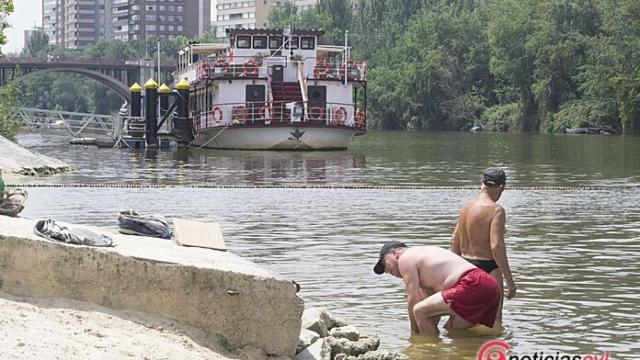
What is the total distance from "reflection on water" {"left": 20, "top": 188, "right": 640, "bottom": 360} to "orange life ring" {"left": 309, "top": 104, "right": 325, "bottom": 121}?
27009 mm

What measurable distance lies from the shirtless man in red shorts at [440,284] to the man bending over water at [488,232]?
393 millimetres

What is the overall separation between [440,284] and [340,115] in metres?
45.7

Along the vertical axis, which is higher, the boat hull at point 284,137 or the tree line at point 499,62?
the tree line at point 499,62

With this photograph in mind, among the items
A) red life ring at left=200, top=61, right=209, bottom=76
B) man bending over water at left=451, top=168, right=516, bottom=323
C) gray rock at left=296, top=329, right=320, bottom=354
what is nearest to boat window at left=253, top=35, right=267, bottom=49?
red life ring at left=200, top=61, right=209, bottom=76

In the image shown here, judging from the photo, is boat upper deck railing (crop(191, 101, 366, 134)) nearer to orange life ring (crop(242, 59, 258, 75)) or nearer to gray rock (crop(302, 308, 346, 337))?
orange life ring (crop(242, 59, 258, 75))

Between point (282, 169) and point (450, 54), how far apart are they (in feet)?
247

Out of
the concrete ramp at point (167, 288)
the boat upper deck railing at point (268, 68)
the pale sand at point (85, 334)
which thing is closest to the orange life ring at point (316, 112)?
the boat upper deck railing at point (268, 68)

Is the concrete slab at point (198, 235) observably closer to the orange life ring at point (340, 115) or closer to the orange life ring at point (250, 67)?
the orange life ring at point (340, 115)

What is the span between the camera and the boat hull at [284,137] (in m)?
54.4

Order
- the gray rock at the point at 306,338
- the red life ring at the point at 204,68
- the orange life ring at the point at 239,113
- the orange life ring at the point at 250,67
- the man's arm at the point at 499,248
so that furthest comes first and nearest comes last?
1. the red life ring at the point at 204,68
2. the orange life ring at the point at 250,67
3. the orange life ring at the point at 239,113
4. the man's arm at the point at 499,248
5. the gray rock at the point at 306,338

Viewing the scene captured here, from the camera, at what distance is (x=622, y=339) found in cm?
1098

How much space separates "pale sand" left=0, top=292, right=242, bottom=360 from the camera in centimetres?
817

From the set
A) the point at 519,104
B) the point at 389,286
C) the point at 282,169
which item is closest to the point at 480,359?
the point at 389,286

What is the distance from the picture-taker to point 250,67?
185 ft
